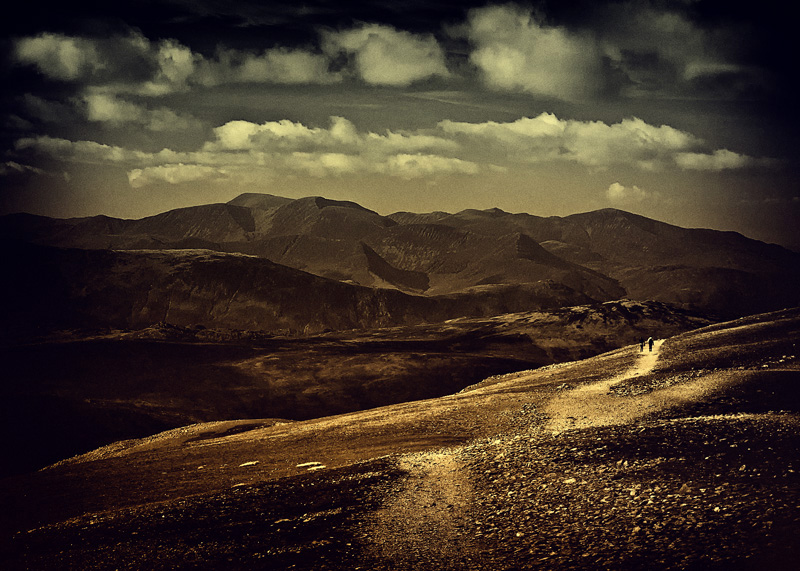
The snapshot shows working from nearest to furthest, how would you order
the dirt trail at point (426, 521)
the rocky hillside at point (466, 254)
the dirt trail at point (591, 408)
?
the dirt trail at point (426, 521) < the dirt trail at point (591, 408) < the rocky hillside at point (466, 254)

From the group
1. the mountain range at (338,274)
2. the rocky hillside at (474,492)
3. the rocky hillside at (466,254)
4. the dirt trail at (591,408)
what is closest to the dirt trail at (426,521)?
the rocky hillside at (474,492)

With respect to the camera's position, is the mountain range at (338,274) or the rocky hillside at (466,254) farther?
the rocky hillside at (466,254)

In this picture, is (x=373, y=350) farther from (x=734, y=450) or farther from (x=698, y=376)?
(x=734, y=450)

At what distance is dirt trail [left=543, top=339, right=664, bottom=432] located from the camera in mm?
18981

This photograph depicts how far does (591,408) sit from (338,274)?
4783 inches

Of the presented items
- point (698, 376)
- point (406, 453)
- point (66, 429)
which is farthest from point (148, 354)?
point (698, 376)

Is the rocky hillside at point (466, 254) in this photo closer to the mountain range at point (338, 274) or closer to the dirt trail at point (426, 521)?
the mountain range at point (338, 274)

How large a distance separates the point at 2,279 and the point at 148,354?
5484 cm

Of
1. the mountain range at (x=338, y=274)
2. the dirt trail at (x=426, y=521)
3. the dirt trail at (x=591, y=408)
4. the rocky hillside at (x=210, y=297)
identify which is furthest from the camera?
the mountain range at (x=338, y=274)

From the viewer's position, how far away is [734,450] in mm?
13172

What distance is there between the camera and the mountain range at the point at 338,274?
3701 inches

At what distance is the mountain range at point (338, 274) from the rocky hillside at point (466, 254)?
0.53m

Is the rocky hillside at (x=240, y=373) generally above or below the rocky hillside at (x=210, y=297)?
below

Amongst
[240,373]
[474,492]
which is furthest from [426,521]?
[240,373]
